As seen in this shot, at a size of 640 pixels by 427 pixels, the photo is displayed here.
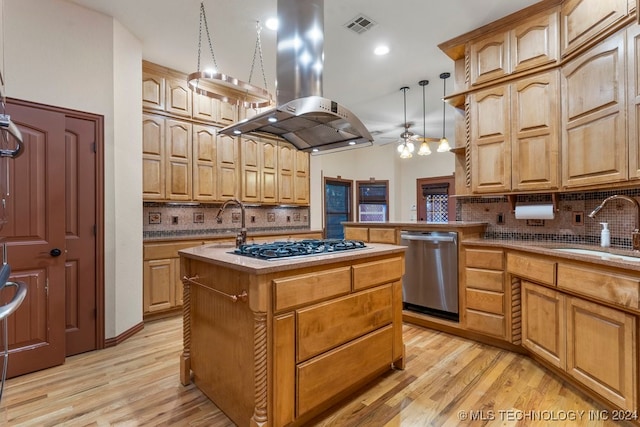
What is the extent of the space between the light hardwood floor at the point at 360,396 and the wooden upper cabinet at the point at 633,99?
5.13 ft

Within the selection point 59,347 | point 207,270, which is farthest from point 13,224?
point 207,270

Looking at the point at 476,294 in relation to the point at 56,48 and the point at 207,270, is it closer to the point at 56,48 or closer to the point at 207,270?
the point at 207,270

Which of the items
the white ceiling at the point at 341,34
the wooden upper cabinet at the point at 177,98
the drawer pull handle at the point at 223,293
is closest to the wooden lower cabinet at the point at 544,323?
the drawer pull handle at the point at 223,293

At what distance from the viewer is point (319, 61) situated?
93.7 inches

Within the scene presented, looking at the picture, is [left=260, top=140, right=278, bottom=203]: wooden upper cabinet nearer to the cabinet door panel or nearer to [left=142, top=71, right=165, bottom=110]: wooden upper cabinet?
[left=142, top=71, right=165, bottom=110]: wooden upper cabinet

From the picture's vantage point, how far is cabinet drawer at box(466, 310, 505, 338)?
105 inches

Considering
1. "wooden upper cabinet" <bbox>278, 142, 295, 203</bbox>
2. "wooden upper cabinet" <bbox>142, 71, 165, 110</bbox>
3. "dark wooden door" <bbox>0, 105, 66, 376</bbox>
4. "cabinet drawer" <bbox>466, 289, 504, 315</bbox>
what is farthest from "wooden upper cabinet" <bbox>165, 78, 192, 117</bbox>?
"cabinet drawer" <bbox>466, 289, 504, 315</bbox>

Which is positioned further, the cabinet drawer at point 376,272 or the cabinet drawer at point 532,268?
the cabinet drawer at point 532,268

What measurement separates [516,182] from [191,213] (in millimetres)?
3855

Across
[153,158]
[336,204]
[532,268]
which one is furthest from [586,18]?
[336,204]

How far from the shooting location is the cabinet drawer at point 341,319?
1677 millimetres

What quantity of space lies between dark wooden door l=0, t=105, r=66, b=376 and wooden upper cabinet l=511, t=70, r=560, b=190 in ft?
12.7

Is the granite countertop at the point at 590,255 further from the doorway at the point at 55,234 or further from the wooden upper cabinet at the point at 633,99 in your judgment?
the doorway at the point at 55,234

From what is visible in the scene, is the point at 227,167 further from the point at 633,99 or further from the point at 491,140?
the point at 633,99
